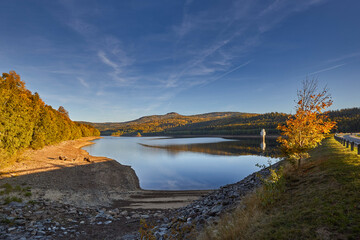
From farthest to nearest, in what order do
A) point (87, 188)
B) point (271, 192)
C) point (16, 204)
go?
point (87, 188), point (16, 204), point (271, 192)

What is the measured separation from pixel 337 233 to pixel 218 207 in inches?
264

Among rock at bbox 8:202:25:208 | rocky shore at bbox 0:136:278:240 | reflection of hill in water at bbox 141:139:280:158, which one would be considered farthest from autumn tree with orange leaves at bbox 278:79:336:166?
reflection of hill in water at bbox 141:139:280:158

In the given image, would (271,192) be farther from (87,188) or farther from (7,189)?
(7,189)

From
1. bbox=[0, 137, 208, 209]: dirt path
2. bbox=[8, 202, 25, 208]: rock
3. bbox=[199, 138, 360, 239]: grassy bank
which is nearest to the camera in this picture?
bbox=[199, 138, 360, 239]: grassy bank

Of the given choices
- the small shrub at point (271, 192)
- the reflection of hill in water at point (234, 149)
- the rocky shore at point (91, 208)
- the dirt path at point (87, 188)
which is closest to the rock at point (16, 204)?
the rocky shore at point (91, 208)

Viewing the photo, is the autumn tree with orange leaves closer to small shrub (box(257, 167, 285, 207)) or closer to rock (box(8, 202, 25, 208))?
small shrub (box(257, 167, 285, 207))

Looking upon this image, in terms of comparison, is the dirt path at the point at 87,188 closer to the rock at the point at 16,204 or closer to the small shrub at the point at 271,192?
the rock at the point at 16,204

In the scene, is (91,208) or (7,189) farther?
(7,189)

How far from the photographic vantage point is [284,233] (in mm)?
5281

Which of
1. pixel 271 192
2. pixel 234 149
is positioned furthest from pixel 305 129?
pixel 234 149

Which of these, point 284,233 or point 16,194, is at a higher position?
point 284,233

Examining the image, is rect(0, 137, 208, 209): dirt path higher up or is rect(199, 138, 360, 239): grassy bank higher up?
rect(199, 138, 360, 239): grassy bank

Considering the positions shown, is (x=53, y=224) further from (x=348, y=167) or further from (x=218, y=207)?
(x=348, y=167)

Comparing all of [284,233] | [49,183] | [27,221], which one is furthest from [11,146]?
[284,233]
